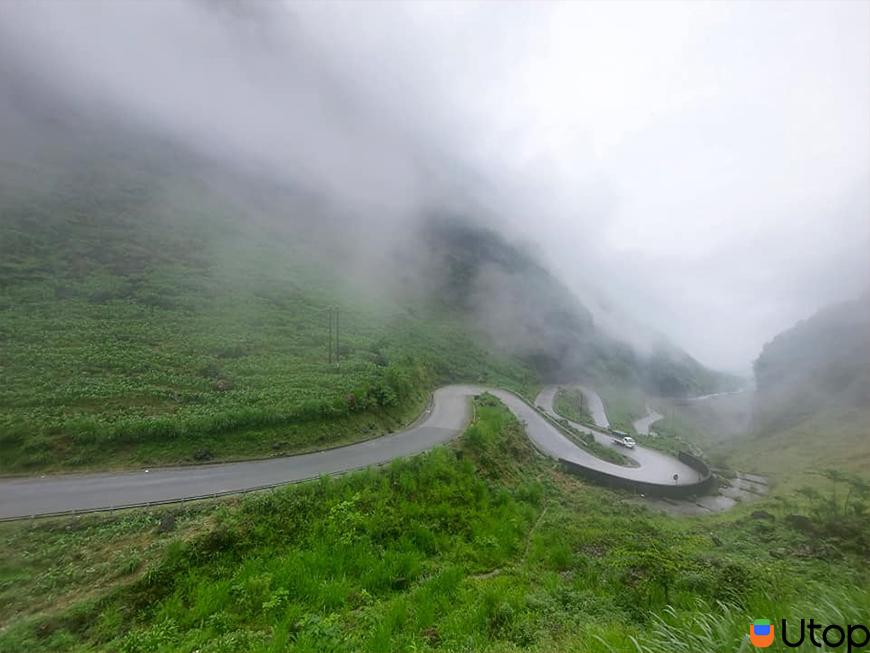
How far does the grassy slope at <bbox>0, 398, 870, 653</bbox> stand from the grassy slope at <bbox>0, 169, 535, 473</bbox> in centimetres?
495

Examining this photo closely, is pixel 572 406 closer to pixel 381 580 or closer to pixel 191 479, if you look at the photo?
pixel 381 580

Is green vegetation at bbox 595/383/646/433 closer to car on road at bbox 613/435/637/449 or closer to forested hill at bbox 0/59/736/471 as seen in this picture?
forested hill at bbox 0/59/736/471

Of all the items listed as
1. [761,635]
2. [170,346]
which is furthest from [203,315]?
[761,635]

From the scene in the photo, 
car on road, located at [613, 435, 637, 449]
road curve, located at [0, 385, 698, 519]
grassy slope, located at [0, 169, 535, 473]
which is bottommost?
car on road, located at [613, 435, 637, 449]

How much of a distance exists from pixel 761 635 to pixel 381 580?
7741 millimetres

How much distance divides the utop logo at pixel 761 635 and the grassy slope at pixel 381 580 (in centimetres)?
22

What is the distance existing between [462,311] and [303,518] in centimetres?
7235

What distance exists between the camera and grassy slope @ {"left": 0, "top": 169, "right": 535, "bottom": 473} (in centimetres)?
1416

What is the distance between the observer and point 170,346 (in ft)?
77.4

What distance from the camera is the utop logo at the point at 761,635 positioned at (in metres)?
2.99

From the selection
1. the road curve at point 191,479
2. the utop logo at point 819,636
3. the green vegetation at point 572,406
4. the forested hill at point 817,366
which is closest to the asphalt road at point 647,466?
the green vegetation at point 572,406

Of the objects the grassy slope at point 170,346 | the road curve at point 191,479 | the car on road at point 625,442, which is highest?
the grassy slope at point 170,346

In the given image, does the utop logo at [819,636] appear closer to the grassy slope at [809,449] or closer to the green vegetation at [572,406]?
the grassy slope at [809,449]

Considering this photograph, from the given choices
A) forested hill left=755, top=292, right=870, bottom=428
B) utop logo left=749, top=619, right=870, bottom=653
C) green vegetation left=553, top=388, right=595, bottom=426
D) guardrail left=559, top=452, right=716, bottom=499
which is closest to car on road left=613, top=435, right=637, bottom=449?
green vegetation left=553, top=388, right=595, bottom=426
